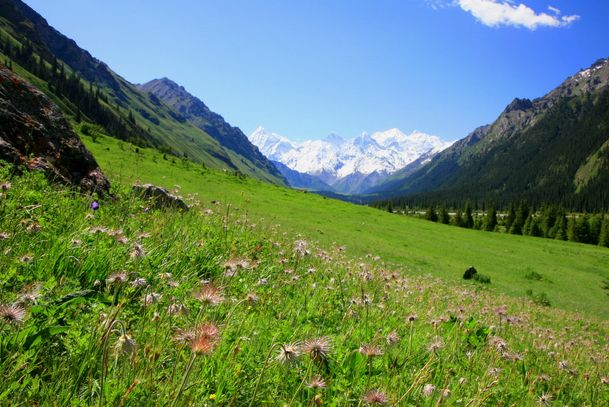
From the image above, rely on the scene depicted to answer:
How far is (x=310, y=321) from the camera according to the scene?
16.3 feet

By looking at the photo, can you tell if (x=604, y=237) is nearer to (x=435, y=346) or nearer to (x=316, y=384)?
(x=435, y=346)

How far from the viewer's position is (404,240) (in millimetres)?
38750

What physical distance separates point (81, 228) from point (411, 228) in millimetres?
46084

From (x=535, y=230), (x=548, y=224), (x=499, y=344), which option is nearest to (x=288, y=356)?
(x=499, y=344)

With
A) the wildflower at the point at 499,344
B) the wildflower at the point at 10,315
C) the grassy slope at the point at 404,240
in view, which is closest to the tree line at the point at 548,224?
the grassy slope at the point at 404,240

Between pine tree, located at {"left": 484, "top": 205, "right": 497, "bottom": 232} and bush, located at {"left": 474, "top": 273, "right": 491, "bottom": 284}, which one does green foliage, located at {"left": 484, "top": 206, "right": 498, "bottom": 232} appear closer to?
pine tree, located at {"left": 484, "top": 205, "right": 497, "bottom": 232}

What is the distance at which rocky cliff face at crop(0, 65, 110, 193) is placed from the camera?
8730mm

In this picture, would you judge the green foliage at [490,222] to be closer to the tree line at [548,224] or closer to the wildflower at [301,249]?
the tree line at [548,224]

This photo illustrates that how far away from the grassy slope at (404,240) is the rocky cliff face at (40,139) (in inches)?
478

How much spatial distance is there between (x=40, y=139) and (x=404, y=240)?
33.9 metres

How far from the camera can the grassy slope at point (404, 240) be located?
26406 millimetres

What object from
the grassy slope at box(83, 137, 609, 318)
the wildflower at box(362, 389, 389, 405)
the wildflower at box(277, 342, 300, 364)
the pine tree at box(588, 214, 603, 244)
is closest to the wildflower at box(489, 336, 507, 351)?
the wildflower at box(362, 389, 389, 405)

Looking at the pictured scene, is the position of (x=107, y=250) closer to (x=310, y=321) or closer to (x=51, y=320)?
(x=51, y=320)

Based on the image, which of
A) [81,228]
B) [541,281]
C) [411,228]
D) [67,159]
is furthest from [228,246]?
[411,228]
